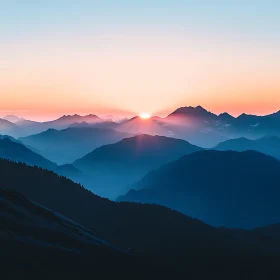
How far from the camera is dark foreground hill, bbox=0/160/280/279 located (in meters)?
72.2

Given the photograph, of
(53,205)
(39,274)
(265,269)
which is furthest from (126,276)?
(53,205)

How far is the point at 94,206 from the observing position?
151 m

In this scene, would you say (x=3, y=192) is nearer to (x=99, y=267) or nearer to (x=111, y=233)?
(x=99, y=267)

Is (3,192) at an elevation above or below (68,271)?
A: above

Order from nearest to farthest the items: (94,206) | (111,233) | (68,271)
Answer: (68,271), (111,233), (94,206)

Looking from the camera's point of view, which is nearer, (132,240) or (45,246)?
→ (45,246)

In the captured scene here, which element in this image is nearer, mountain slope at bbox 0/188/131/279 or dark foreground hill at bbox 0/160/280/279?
mountain slope at bbox 0/188/131/279

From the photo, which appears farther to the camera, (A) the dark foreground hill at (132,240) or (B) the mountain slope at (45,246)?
(A) the dark foreground hill at (132,240)

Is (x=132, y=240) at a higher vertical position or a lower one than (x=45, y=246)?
lower

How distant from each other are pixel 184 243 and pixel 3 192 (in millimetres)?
61798

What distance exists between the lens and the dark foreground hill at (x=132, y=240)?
7219cm

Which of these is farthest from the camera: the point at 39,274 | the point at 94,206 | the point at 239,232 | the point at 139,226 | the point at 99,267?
the point at 239,232

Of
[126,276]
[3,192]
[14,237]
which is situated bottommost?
[126,276]

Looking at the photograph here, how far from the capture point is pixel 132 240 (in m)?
121
